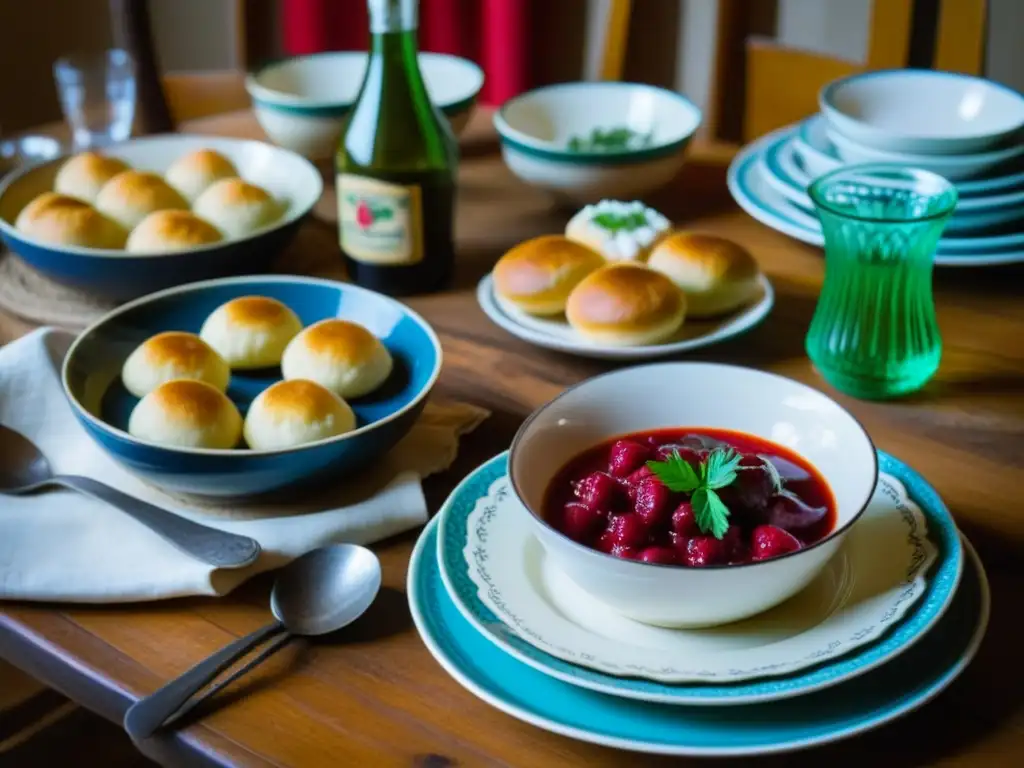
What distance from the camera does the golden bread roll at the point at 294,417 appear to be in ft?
2.48

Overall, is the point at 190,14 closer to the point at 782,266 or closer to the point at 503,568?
the point at 782,266

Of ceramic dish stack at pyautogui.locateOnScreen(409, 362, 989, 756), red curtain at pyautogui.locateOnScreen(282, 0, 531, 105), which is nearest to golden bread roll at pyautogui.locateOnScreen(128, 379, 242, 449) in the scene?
ceramic dish stack at pyautogui.locateOnScreen(409, 362, 989, 756)

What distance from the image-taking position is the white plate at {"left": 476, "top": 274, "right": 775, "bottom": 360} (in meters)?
0.93

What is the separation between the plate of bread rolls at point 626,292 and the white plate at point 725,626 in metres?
0.28

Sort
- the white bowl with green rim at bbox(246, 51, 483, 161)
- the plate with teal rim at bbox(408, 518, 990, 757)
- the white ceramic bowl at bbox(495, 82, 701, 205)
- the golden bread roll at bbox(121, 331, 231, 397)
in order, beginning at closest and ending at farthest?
the plate with teal rim at bbox(408, 518, 990, 757) → the golden bread roll at bbox(121, 331, 231, 397) → the white ceramic bowl at bbox(495, 82, 701, 205) → the white bowl with green rim at bbox(246, 51, 483, 161)

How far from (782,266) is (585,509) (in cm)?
57

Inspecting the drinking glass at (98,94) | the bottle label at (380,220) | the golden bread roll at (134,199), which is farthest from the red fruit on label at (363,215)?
the drinking glass at (98,94)

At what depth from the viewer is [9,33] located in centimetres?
264

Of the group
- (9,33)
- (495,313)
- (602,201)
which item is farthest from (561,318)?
(9,33)

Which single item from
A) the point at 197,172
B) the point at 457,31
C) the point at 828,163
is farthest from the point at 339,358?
the point at 457,31

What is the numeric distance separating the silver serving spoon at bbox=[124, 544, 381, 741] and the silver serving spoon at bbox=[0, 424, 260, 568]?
0.11 feet

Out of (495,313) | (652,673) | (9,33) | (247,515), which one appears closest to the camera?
(652,673)

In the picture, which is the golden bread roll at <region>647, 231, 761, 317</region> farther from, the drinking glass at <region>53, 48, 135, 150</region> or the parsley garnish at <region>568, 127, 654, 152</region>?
the drinking glass at <region>53, 48, 135, 150</region>

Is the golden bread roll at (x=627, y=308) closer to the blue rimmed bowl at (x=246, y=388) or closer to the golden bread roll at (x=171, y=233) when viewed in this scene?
the blue rimmed bowl at (x=246, y=388)
